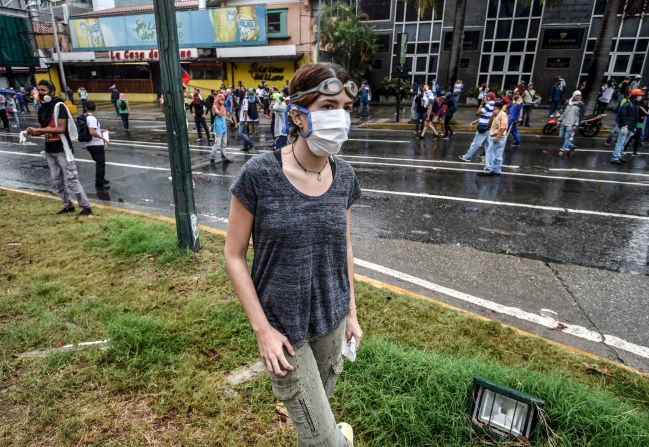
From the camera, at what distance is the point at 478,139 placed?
10.8 metres

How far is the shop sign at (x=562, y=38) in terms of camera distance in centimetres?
2430

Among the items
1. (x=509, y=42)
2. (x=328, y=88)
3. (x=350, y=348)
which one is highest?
(x=509, y=42)

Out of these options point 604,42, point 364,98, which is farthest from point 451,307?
point 364,98

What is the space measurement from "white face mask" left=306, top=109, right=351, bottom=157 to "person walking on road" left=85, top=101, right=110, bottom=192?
740 centimetres

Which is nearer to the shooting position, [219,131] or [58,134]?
[58,134]

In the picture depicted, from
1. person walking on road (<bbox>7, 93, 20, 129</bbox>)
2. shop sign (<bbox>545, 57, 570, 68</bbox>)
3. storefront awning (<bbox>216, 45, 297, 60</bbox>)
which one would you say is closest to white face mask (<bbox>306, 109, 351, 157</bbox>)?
person walking on road (<bbox>7, 93, 20, 129</bbox>)

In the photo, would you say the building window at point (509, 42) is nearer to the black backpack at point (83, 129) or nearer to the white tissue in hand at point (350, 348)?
the black backpack at point (83, 129)

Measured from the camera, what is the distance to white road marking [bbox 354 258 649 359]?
3.39m

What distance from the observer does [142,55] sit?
29562mm

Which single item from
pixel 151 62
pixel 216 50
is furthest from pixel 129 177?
pixel 151 62

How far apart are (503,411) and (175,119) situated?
4010mm

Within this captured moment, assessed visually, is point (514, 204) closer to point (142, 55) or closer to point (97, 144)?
point (97, 144)

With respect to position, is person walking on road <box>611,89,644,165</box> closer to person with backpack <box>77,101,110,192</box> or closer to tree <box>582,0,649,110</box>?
tree <box>582,0,649,110</box>

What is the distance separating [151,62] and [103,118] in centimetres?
1021
